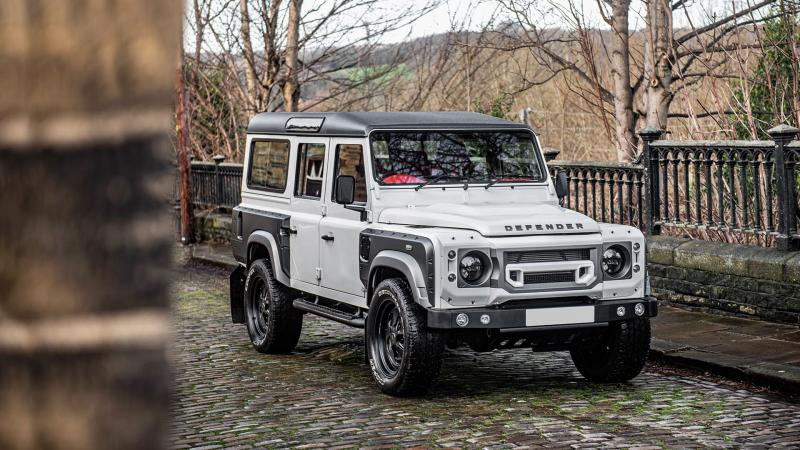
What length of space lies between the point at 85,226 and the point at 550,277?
6.97 meters

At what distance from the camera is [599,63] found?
2823cm

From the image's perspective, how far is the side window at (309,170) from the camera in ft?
33.5

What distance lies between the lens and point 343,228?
376 inches

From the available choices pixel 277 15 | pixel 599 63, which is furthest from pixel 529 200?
pixel 599 63

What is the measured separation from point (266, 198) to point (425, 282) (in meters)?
3.39

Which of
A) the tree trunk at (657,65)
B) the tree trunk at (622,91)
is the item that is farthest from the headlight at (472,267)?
the tree trunk at (622,91)

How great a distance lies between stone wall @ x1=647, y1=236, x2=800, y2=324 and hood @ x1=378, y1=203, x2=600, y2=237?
2.82 m

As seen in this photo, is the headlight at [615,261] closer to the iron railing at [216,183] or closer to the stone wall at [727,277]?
the stone wall at [727,277]

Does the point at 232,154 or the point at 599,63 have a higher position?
the point at 599,63

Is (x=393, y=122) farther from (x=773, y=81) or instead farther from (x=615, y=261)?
(x=773, y=81)

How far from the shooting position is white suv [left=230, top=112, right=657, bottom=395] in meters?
8.15

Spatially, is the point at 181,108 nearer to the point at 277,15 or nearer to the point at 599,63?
the point at 277,15

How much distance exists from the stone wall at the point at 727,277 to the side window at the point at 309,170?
4.01 m

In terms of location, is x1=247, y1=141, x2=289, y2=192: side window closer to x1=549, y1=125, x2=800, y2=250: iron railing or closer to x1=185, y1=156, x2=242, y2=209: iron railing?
x1=549, y1=125, x2=800, y2=250: iron railing
